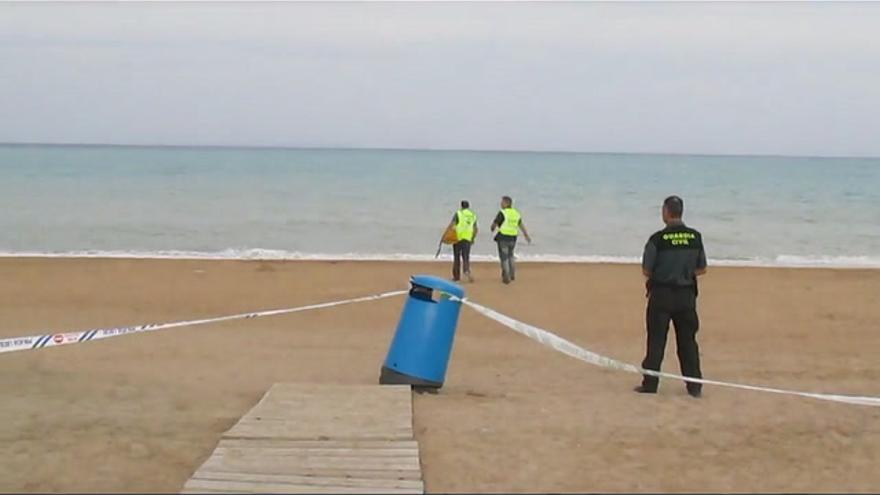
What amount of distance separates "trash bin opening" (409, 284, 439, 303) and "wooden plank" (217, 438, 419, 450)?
1.86m

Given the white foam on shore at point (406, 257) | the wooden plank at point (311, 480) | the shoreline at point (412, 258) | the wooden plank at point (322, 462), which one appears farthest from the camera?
the white foam on shore at point (406, 257)

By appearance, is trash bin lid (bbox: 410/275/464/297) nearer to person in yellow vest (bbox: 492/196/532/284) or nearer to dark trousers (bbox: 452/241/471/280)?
person in yellow vest (bbox: 492/196/532/284)

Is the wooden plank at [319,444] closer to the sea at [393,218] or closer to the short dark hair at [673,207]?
the short dark hair at [673,207]

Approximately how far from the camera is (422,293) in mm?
7770

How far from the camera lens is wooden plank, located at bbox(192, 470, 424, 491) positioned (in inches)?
201

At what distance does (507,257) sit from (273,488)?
1318cm

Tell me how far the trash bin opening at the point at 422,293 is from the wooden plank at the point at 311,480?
2.64m

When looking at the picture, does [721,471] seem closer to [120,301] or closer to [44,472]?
[44,472]

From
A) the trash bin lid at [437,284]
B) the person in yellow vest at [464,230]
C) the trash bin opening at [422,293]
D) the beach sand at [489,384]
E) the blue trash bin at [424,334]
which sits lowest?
the beach sand at [489,384]

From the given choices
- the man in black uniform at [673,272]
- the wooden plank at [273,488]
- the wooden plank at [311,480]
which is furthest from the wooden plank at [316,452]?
the man in black uniform at [673,272]

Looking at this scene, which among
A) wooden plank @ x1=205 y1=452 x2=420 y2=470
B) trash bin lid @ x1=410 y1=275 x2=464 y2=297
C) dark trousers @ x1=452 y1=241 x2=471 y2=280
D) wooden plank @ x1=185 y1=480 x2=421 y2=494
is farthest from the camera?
dark trousers @ x1=452 y1=241 x2=471 y2=280

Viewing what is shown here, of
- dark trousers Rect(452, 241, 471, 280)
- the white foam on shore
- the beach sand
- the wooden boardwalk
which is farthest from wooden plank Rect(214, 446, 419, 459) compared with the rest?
the white foam on shore

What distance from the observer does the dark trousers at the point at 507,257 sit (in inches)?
699

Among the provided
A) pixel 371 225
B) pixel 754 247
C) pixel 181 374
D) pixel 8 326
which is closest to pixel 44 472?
pixel 181 374
